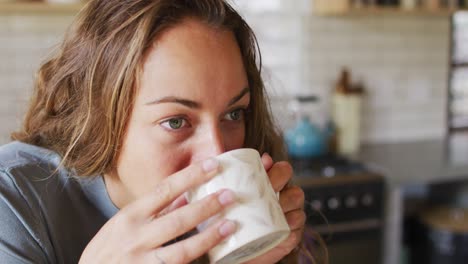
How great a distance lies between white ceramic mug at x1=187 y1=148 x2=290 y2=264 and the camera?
0.68 metres

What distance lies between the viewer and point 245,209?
27.0 inches

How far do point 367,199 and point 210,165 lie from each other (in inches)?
75.6

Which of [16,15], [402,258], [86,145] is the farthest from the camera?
[402,258]

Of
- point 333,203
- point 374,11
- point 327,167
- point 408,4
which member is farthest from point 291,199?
point 408,4

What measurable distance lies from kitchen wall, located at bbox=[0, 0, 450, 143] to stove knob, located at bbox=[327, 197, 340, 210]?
539mm

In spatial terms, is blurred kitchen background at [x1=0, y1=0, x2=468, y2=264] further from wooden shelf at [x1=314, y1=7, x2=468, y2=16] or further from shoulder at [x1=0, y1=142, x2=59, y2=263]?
shoulder at [x1=0, y1=142, x2=59, y2=263]

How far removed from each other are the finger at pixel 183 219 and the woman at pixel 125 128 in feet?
0.07

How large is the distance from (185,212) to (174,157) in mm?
176

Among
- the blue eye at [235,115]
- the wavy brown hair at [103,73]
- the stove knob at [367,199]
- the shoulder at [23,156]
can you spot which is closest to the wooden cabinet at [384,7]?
the stove knob at [367,199]

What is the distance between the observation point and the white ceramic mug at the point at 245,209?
677 mm

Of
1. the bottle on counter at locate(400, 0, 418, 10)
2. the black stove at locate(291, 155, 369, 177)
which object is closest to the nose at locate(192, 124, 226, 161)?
the black stove at locate(291, 155, 369, 177)

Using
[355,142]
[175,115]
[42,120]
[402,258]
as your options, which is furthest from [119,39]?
[402,258]

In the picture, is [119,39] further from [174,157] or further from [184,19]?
[174,157]

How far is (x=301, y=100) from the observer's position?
2.75m
